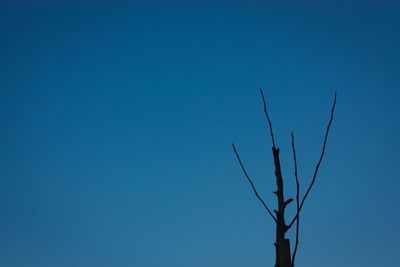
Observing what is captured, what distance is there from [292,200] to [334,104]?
30.4 inches

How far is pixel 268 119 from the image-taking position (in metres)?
3.02

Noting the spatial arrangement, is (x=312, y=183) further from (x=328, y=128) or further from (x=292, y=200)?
(x=328, y=128)

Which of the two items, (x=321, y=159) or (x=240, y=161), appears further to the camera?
(x=240, y=161)

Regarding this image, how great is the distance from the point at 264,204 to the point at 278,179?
0.67 feet

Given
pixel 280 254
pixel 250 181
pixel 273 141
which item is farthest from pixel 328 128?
pixel 280 254

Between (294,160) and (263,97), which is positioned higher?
(263,97)

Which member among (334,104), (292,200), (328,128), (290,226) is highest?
(334,104)

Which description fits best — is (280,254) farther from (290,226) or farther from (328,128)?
(328,128)

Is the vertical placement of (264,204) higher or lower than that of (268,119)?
lower

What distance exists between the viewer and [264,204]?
288 cm

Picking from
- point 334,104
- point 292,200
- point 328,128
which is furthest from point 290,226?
point 334,104

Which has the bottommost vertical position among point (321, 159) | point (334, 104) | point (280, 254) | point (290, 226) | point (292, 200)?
point (280, 254)

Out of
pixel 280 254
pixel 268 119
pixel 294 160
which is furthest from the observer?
pixel 268 119

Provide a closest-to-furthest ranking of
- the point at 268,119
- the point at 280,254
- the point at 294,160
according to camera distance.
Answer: the point at 280,254 < the point at 294,160 < the point at 268,119
